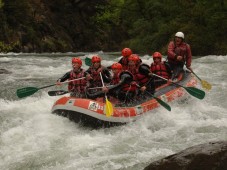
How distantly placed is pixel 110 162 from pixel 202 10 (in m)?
20.6

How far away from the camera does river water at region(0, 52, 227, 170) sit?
561cm

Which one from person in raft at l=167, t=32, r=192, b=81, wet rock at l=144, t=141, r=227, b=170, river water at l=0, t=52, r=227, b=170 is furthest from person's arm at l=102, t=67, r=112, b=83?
wet rock at l=144, t=141, r=227, b=170

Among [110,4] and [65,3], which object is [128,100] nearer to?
[65,3]

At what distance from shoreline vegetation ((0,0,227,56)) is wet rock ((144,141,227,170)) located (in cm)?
1920

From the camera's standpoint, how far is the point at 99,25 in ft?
126

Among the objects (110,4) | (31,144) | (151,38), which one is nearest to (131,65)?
(31,144)

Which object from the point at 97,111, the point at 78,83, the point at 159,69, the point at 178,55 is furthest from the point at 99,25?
the point at 97,111

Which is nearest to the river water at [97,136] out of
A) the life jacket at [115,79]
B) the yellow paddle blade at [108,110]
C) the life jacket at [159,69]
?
→ the yellow paddle blade at [108,110]

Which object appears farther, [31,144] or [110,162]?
[31,144]

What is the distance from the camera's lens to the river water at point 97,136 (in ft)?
18.4

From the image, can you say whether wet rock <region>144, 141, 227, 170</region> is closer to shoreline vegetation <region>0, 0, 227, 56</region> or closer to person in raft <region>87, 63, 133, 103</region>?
person in raft <region>87, 63, 133, 103</region>

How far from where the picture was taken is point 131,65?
331 inches

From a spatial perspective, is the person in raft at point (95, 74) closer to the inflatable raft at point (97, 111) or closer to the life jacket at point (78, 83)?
the life jacket at point (78, 83)

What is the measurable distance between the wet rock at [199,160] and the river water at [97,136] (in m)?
0.97
